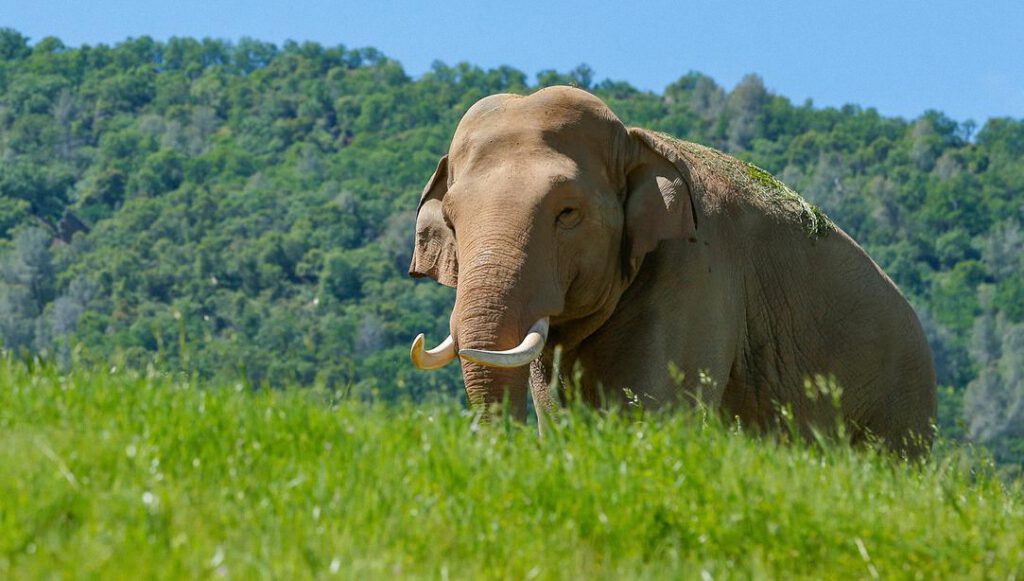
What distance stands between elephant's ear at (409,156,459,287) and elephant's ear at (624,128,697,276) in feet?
3.88

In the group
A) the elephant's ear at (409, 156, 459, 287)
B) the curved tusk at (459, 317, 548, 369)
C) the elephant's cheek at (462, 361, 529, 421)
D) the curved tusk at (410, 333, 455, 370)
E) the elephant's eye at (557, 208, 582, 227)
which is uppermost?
the elephant's eye at (557, 208, 582, 227)

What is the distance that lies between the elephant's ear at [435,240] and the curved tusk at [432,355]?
0.98 m

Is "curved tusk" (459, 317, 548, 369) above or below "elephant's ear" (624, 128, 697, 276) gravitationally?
below

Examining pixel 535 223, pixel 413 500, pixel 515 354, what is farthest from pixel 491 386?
pixel 413 500

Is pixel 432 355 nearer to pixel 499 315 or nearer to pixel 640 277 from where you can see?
pixel 499 315

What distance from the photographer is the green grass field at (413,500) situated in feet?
22.4

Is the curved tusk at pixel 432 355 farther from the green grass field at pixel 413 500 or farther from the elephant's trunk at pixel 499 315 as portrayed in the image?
the green grass field at pixel 413 500

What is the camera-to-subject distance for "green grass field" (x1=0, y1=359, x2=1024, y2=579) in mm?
6832

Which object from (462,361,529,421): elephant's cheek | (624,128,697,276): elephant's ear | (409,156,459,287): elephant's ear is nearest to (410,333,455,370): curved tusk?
(462,361,529,421): elephant's cheek

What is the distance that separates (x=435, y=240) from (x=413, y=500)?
6167mm

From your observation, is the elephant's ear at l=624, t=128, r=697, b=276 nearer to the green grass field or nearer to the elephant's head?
the elephant's head

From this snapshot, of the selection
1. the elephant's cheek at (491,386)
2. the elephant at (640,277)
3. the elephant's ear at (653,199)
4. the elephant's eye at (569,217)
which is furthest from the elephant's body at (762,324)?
the elephant's cheek at (491,386)

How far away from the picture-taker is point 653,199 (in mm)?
13297

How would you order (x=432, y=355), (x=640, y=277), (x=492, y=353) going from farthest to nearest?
(x=640, y=277), (x=432, y=355), (x=492, y=353)
